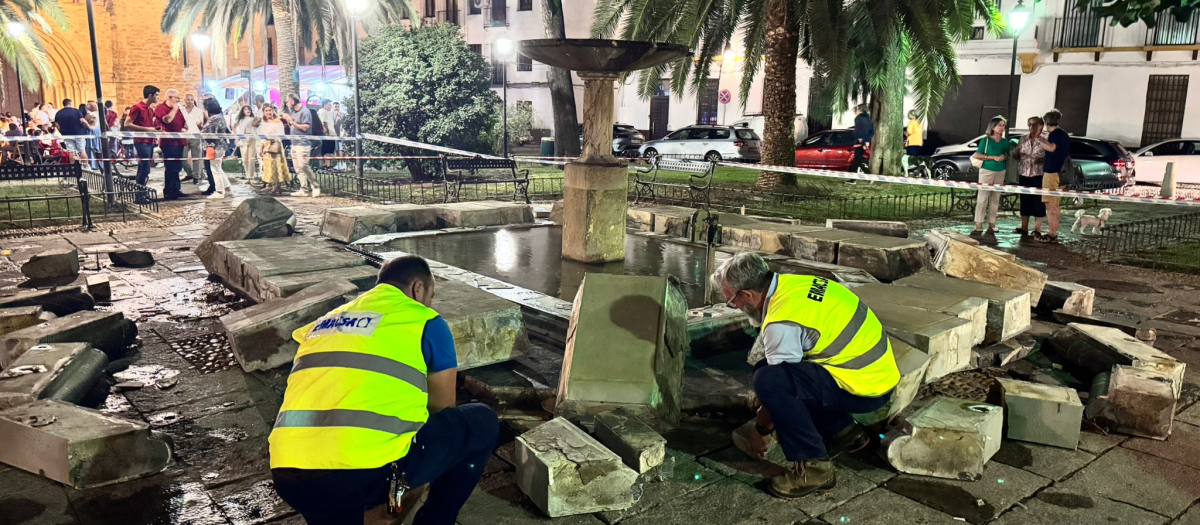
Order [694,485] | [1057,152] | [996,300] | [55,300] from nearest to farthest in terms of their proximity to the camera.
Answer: [694,485] < [996,300] < [55,300] < [1057,152]

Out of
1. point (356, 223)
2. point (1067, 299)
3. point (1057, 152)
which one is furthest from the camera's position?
point (1057, 152)

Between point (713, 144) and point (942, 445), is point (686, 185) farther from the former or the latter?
point (942, 445)

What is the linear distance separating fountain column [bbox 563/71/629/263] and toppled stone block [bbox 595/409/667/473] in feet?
12.2

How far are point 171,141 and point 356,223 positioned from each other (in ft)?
23.6

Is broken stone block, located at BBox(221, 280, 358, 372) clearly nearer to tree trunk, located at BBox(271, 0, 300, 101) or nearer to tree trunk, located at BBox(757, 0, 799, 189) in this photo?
tree trunk, located at BBox(757, 0, 799, 189)

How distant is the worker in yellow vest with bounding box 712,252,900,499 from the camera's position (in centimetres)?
374

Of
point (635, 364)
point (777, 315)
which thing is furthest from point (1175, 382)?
point (635, 364)

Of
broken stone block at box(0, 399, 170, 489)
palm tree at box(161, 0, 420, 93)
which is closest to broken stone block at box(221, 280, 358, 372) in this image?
broken stone block at box(0, 399, 170, 489)

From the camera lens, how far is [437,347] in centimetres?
296

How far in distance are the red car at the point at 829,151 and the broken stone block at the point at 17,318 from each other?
57.9ft

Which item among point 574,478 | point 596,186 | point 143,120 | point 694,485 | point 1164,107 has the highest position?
point 1164,107

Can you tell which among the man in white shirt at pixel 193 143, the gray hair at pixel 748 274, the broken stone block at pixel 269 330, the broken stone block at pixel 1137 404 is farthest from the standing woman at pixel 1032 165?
the man in white shirt at pixel 193 143

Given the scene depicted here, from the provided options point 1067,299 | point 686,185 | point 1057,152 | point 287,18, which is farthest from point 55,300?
point 287,18

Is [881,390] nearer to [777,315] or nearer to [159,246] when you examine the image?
[777,315]
